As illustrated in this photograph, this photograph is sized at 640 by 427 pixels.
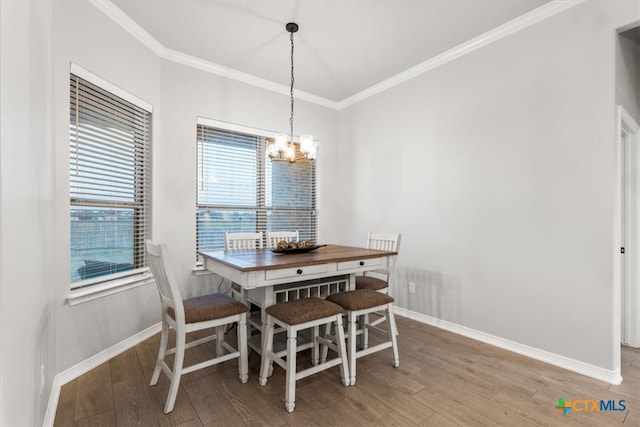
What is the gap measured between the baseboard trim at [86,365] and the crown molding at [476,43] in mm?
3865

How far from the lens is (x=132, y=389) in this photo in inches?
82.4

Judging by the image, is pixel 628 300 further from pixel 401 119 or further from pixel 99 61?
pixel 99 61

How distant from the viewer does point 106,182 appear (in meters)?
2.62

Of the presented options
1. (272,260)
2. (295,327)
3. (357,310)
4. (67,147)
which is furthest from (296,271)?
(67,147)

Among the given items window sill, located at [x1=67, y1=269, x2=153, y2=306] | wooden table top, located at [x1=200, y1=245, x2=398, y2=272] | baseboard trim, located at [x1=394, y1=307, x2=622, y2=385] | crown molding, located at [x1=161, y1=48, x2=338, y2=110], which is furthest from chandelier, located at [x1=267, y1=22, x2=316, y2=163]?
baseboard trim, located at [x1=394, y1=307, x2=622, y2=385]

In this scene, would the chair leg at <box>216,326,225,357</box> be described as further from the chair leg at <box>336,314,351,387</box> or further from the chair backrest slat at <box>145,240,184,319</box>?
the chair leg at <box>336,314,351,387</box>

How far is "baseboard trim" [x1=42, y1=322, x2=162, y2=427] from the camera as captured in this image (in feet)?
6.00

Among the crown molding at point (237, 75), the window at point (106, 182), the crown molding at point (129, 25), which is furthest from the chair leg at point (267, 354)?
the crown molding at point (237, 75)

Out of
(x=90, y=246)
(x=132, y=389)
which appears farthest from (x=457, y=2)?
(x=132, y=389)

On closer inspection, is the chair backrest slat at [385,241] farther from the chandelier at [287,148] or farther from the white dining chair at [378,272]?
the chandelier at [287,148]

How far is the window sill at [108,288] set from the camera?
7.52 feet

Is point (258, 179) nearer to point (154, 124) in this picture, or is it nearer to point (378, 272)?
point (154, 124)

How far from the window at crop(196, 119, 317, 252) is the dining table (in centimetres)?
107

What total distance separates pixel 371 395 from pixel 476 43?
3294 mm
